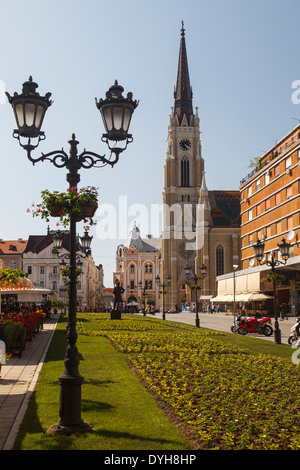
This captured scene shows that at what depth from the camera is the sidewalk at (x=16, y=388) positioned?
24.2 feet

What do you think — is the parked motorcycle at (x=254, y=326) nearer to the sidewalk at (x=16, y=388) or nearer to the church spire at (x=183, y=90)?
the sidewalk at (x=16, y=388)

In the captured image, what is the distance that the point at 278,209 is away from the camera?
55969 mm

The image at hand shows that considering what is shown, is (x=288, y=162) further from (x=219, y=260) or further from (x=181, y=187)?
(x=181, y=187)

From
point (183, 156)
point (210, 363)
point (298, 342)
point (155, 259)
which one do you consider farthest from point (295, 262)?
point (155, 259)

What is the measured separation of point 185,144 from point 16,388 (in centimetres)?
10411

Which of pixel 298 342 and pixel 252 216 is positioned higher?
pixel 252 216

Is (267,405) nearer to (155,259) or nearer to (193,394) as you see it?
(193,394)

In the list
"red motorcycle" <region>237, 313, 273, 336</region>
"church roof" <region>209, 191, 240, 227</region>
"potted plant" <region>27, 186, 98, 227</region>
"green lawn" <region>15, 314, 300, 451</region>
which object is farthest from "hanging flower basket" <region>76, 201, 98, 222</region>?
"church roof" <region>209, 191, 240, 227</region>

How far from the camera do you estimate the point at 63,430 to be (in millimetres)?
7145

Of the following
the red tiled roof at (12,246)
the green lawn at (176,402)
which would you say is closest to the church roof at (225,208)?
the red tiled roof at (12,246)

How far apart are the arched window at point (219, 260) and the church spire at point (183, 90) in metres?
34.9

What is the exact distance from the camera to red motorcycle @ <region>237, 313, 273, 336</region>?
26750 millimetres

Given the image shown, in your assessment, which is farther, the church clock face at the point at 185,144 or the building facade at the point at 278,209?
the church clock face at the point at 185,144

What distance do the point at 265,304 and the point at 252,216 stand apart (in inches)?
534
